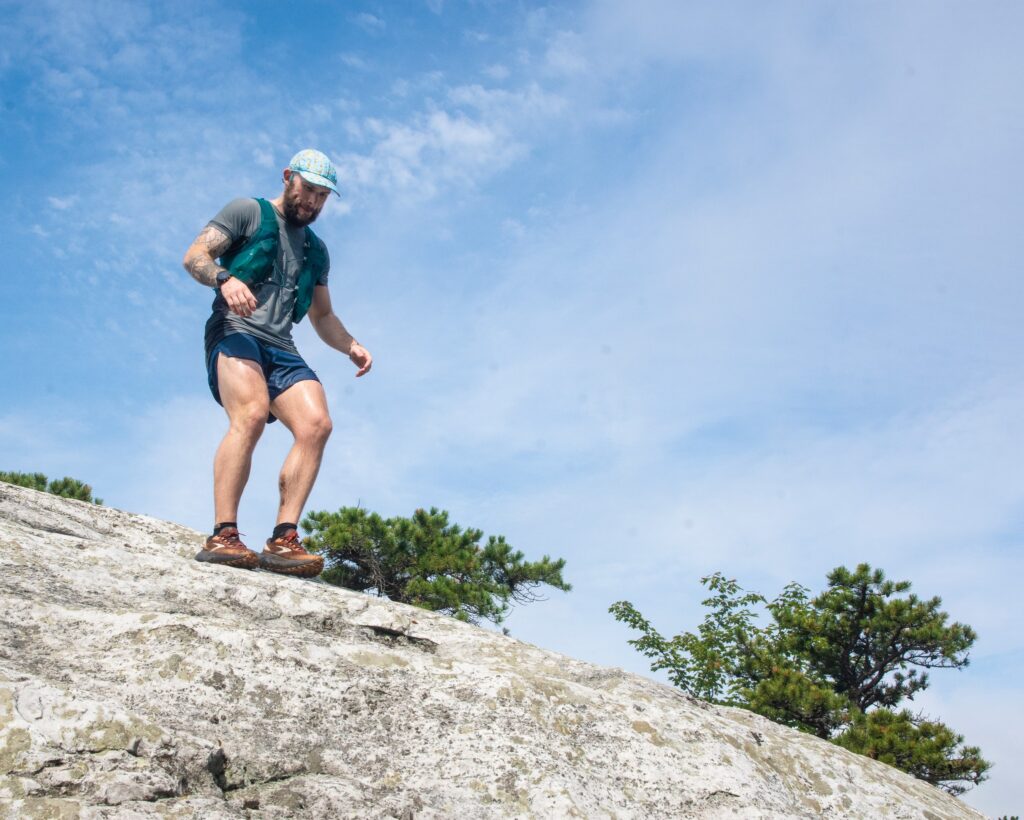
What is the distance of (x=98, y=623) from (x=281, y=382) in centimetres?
226

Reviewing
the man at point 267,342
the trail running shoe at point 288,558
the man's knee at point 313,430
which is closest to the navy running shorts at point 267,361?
the man at point 267,342

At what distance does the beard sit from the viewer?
15.7ft

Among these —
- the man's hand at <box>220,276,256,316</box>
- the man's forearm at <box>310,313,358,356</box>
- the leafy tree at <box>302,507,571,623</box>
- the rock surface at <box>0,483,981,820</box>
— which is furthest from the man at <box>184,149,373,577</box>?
the leafy tree at <box>302,507,571,623</box>

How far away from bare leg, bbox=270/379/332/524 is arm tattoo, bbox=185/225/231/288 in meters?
0.70

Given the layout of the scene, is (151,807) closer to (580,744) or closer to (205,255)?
(580,744)

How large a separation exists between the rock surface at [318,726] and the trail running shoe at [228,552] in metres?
0.57

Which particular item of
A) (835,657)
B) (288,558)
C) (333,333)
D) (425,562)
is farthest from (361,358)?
(835,657)

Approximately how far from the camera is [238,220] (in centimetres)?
465

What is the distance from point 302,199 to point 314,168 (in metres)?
0.18

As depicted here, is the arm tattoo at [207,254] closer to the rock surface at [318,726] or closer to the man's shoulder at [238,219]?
the man's shoulder at [238,219]

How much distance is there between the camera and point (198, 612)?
3.05m

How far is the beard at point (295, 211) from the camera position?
4777 mm

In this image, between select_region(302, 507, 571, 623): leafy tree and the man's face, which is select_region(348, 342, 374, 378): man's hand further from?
select_region(302, 507, 571, 623): leafy tree

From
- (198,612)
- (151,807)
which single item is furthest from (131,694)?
(198,612)
